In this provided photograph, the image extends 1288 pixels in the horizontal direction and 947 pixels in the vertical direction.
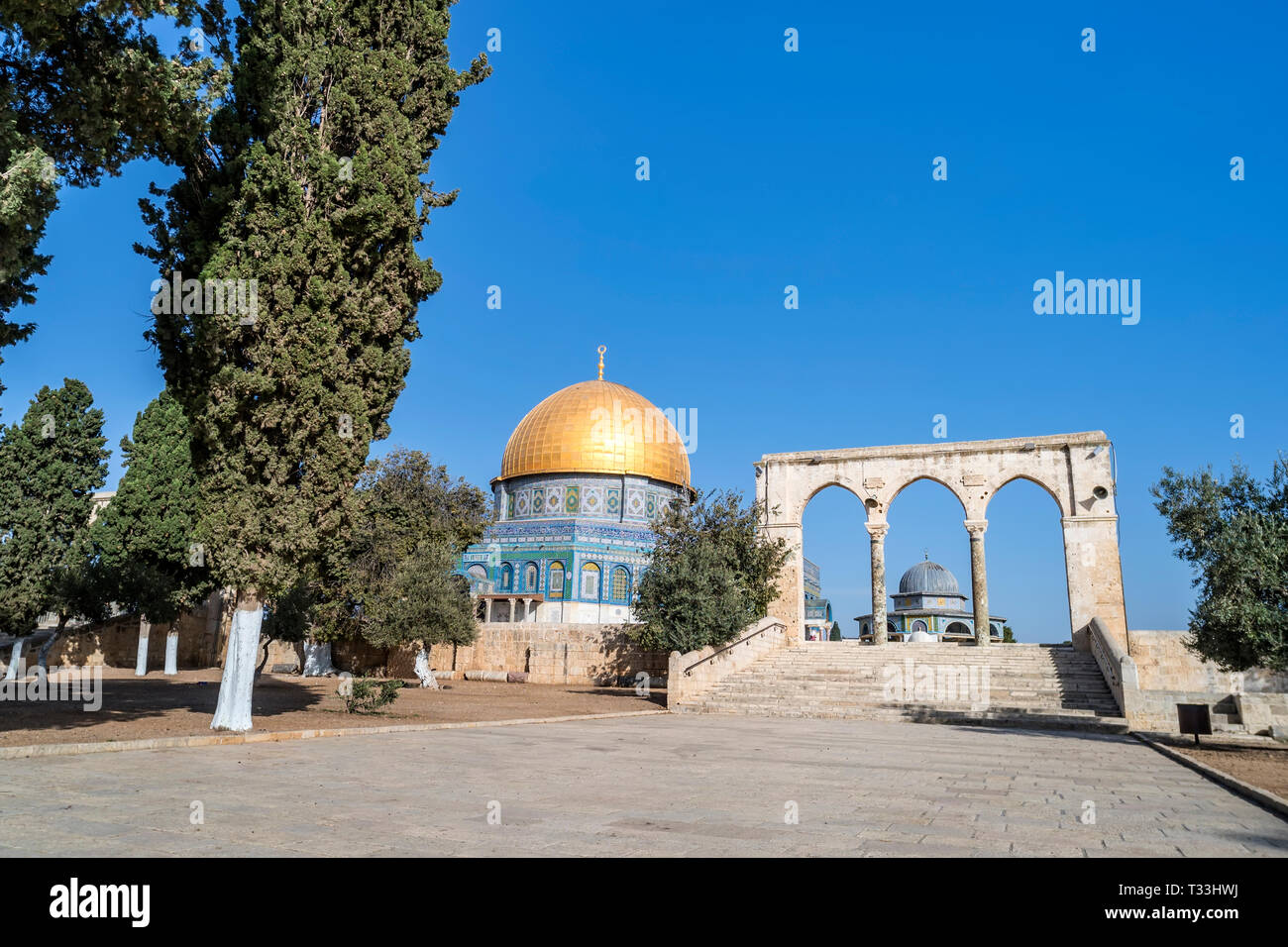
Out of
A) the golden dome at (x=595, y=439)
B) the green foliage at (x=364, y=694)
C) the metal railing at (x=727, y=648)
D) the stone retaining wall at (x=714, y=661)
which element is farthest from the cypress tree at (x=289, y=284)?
the golden dome at (x=595, y=439)

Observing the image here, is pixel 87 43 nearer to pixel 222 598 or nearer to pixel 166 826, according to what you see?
pixel 166 826

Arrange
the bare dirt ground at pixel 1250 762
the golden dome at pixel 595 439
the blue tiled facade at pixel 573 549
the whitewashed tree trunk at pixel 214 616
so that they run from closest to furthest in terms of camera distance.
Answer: the bare dirt ground at pixel 1250 762
the whitewashed tree trunk at pixel 214 616
the blue tiled facade at pixel 573 549
the golden dome at pixel 595 439

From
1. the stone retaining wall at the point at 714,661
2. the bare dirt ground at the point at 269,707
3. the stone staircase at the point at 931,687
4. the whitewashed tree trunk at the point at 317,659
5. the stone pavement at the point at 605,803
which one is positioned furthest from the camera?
the whitewashed tree trunk at the point at 317,659

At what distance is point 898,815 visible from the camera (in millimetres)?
5027

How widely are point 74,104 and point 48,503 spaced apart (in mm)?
18004

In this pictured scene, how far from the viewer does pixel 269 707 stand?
13312 mm

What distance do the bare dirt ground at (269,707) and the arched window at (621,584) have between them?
1249 centimetres

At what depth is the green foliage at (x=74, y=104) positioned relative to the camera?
5664mm

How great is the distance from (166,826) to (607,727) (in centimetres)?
890

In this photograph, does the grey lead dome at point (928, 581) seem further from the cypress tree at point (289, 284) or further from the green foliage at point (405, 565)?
the cypress tree at point (289, 284)

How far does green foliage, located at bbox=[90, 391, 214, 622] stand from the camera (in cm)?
2114

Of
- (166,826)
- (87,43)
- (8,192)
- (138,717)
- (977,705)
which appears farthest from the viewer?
(977,705)

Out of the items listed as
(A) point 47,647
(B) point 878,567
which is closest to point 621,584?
(B) point 878,567
